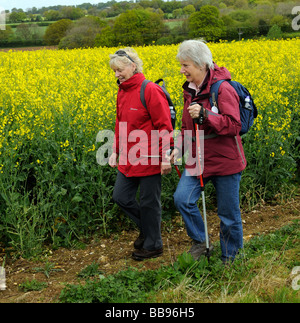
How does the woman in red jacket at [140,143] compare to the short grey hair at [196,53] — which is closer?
the short grey hair at [196,53]

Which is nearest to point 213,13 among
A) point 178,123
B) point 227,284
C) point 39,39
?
point 39,39

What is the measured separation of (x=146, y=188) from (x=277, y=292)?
151 cm

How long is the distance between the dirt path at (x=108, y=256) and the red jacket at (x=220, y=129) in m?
1.21

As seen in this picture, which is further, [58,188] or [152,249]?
[58,188]

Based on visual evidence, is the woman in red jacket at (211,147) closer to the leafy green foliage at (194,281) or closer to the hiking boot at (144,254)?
the leafy green foliage at (194,281)

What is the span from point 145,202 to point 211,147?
972mm

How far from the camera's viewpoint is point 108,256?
14.9 ft

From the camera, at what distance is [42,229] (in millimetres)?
4445

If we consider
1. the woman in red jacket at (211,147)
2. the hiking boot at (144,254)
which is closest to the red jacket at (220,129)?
the woman in red jacket at (211,147)

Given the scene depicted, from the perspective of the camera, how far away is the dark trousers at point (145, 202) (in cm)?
416

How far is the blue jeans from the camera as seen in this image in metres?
3.68

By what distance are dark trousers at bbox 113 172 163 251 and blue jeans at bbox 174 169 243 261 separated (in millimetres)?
397

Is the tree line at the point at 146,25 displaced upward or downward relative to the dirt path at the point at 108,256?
upward
